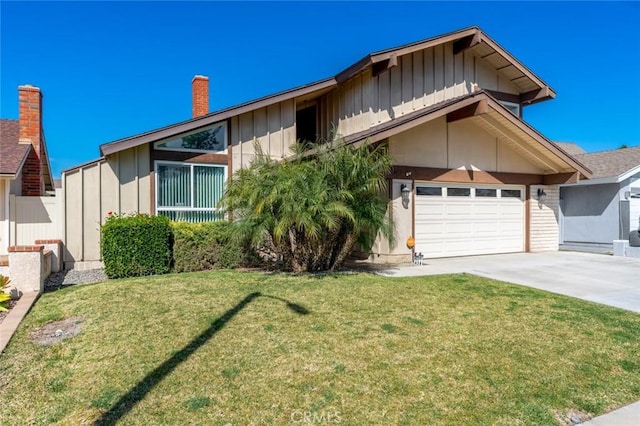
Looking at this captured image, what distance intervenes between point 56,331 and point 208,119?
21.9 ft

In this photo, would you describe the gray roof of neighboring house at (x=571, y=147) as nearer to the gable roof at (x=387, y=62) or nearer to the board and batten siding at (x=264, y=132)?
the gable roof at (x=387, y=62)

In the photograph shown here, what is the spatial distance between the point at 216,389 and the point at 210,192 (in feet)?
26.1

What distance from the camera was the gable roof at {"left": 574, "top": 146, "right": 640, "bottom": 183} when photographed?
16.2 m

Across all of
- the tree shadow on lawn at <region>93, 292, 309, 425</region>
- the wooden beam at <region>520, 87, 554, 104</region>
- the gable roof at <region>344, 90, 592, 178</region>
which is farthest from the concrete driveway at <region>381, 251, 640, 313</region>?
the wooden beam at <region>520, 87, 554, 104</region>

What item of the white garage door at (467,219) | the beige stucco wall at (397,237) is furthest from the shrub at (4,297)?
the white garage door at (467,219)

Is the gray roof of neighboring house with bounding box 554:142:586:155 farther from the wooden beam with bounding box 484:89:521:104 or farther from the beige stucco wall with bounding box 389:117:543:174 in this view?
the beige stucco wall with bounding box 389:117:543:174

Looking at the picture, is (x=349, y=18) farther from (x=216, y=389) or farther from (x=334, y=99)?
(x=216, y=389)

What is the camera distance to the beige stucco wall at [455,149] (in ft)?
38.1

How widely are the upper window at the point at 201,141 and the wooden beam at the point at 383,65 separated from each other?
4795mm

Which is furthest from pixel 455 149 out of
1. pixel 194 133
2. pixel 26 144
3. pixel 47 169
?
pixel 47 169

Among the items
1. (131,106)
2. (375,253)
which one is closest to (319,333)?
(375,253)

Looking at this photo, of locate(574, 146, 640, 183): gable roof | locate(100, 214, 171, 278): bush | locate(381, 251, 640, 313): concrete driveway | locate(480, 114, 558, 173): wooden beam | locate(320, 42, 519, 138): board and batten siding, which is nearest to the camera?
locate(381, 251, 640, 313): concrete driveway

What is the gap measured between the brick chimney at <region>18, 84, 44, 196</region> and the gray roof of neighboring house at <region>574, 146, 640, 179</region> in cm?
1948

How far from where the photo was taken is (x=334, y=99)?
44.5ft
